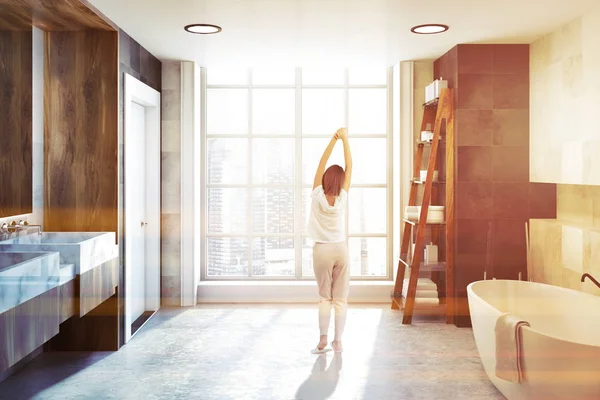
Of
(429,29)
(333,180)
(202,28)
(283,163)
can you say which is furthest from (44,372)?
(429,29)

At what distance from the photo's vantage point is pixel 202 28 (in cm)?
469

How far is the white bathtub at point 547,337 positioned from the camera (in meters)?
2.88

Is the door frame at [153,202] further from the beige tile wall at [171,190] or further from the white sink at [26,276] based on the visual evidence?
the white sink at [26,276]

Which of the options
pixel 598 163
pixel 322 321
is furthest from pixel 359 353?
pixel 598 163

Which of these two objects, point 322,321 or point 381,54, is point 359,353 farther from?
point 381,54

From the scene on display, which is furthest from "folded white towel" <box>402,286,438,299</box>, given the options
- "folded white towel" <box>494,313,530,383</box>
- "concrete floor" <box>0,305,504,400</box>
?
"folded white towel" <box>494,313,530,383</box>

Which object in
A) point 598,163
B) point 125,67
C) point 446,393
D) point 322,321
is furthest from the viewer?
point 125,67

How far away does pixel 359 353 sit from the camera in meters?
4.46

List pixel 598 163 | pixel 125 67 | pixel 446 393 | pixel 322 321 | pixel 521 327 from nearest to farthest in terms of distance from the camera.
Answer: pixel 521 327 < pixel 446 393 < pixel 598 163 < pixel 322 321 < pixel 125 67

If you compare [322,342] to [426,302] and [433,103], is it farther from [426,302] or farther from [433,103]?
[433,103]

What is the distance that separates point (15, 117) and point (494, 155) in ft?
12.7

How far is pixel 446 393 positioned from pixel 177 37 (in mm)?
3514

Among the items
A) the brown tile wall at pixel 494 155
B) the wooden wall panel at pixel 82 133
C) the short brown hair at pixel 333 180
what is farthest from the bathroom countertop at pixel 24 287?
the brown tile wall at pixel 494 155

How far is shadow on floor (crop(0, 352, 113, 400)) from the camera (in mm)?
3705
